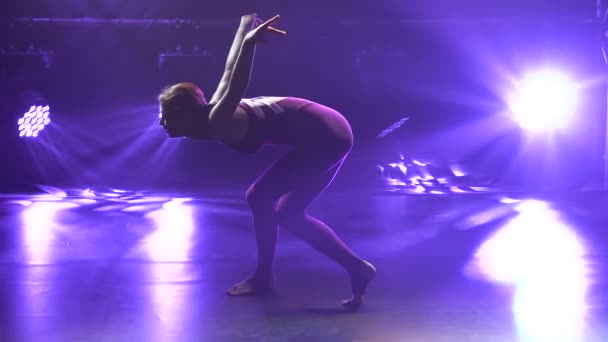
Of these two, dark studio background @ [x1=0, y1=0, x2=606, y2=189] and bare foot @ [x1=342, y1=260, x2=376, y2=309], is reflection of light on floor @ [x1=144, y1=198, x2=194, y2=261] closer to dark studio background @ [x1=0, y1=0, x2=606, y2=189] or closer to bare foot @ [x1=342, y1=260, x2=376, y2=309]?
bare foot @ [x1=342, y1=260, x2=376, y2=309]

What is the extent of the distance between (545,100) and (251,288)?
25.4ft

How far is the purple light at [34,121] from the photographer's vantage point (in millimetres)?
9828

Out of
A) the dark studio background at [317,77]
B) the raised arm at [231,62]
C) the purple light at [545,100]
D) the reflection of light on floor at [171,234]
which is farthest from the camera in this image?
the purple light at [545,100]

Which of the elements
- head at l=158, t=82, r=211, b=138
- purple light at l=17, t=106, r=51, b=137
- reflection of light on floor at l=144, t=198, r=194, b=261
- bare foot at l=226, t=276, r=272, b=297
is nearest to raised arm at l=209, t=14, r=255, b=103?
head at l=158, t=82, r=211, b=138

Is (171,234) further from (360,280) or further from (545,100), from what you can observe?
(545,100)

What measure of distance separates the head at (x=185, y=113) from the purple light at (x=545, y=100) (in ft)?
25.9

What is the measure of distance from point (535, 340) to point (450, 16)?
7175 mm

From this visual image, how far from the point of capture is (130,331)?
238 cm

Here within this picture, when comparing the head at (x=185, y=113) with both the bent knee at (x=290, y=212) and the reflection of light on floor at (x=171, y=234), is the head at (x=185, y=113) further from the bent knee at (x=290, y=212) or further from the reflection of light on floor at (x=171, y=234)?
the reflection of light on floor at (x=171, y=234)

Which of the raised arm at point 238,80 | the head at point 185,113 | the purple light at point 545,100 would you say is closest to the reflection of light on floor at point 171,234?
the head at point 185,113

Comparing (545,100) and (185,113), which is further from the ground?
(545,100)

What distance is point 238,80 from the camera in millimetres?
2428

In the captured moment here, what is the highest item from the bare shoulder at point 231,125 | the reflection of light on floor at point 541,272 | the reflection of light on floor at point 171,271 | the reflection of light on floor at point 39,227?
the bare shoulder at point 231,125

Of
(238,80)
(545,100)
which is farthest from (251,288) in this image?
(545,100)
